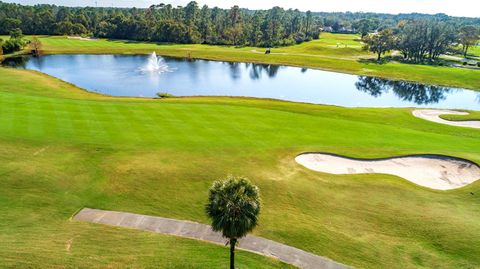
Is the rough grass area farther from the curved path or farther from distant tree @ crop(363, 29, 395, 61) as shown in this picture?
distant tree @ crop(363, 29, 395, 61)

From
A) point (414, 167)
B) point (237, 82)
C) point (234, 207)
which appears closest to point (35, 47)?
point (237, 82)

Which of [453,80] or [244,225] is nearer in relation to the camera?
[244,225]

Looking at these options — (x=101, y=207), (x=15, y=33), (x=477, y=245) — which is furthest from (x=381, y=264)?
(x=15, y=33)

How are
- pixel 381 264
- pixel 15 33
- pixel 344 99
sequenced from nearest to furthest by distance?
pixel 381 264
pixel 344 99
pixel 15 33

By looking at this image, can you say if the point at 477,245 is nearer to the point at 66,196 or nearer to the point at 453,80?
the point at 66,196

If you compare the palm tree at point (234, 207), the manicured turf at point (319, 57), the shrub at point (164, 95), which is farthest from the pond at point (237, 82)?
the palm tree at point (234, 207)
